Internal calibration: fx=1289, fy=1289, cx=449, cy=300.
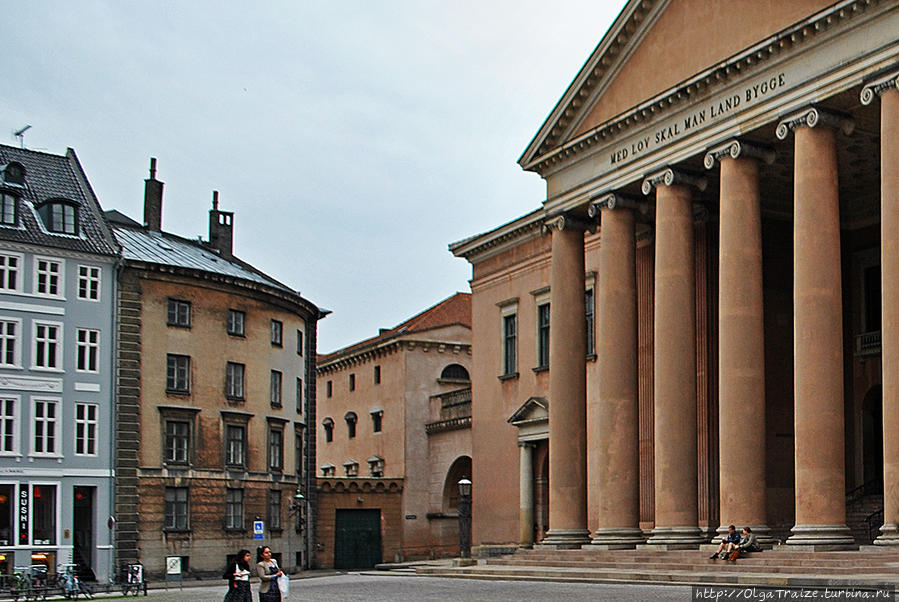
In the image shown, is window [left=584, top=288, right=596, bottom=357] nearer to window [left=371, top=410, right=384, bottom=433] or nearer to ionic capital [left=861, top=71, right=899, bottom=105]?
ionic capital [left=861, top=71, right=899, bottom=105]

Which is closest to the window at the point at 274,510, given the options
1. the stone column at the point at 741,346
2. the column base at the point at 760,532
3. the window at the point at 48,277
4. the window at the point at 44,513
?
the window at the point at 44,513

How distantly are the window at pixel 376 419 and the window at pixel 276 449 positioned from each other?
42.3 ft

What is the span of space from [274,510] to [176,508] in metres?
6.63

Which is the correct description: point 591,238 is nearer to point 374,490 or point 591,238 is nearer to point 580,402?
point 580,402

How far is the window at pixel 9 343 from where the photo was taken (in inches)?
2094

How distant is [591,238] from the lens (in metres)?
48.7

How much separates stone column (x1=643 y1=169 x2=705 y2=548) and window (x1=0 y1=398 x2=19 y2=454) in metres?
28.9

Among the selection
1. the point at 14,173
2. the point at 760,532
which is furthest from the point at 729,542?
the point at 14,173

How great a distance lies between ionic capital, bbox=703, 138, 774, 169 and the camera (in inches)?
1341

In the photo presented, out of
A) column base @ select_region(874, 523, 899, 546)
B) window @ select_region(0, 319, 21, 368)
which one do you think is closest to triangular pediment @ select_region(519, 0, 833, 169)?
column base @ select_region(874, 523, 899, 546)

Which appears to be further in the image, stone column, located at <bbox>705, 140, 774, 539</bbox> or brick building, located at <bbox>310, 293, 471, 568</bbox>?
brick building, located at <bbox>310, 293, 471, 568</bbox>

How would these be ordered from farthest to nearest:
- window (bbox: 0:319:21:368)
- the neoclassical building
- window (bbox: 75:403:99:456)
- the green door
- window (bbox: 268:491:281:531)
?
the green door < window (bbox: 268:491:281:531) < window (bbox: 75:403:99:456) < window (bbox: 0:319:21:368) < the neoclassical building

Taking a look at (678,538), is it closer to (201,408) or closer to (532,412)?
(532,412)

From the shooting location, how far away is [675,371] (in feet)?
118
